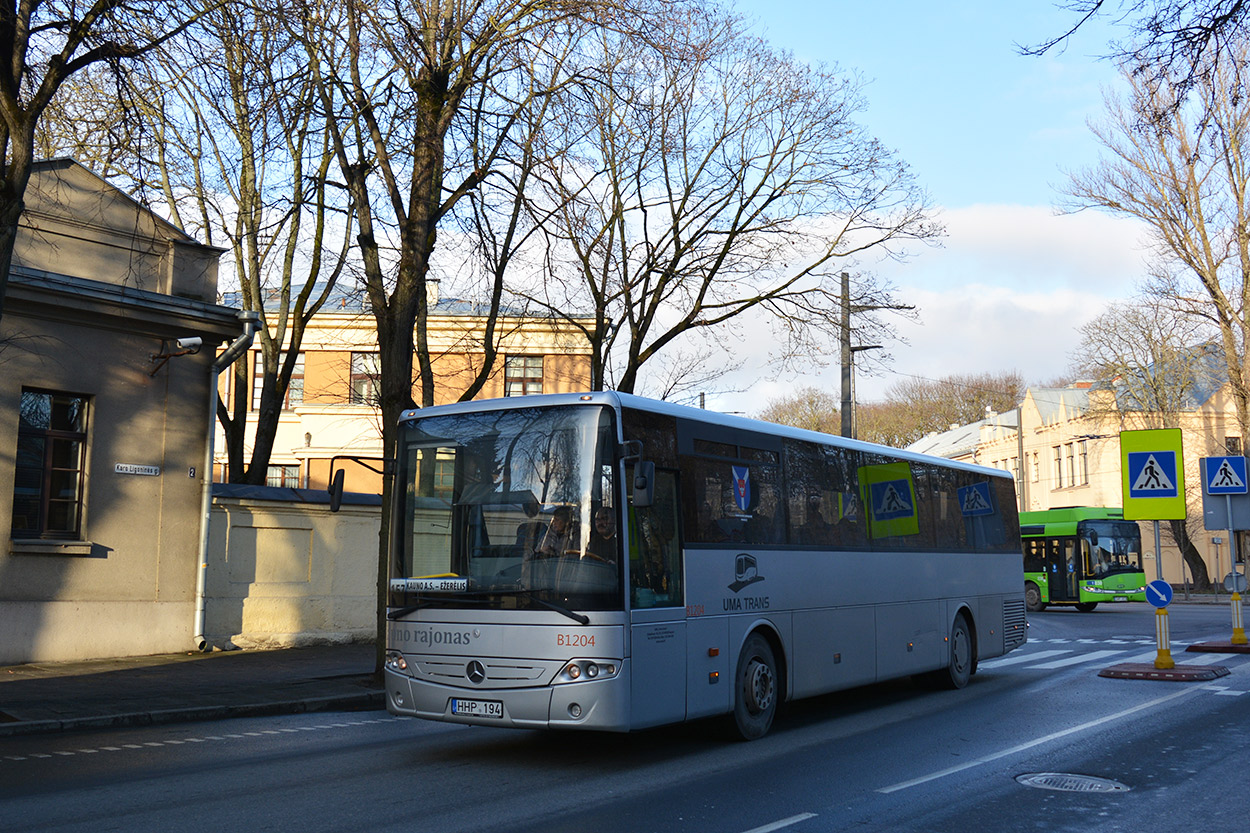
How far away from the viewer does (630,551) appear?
8.96 m

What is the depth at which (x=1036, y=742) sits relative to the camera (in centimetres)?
992

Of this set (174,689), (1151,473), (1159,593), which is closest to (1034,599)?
(1151,473)

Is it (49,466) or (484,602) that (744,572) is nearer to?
(484,602)

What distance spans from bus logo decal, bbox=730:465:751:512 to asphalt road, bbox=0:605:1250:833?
2.01m

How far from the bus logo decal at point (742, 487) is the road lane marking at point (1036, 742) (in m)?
2.93

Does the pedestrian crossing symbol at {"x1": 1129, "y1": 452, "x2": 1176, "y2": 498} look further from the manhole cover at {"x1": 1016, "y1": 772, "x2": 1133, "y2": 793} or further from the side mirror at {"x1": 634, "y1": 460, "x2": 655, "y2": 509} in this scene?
the side mirror at {"x1": 634, "y1": 460, "x2": 655, "y2": 509}

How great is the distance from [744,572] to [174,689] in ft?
24.1

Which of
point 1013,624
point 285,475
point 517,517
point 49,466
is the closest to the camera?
point 517,517

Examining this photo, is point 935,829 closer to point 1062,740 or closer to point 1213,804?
point 1213,804

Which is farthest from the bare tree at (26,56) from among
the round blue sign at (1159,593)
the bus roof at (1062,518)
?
the bus roof at (1062,518)

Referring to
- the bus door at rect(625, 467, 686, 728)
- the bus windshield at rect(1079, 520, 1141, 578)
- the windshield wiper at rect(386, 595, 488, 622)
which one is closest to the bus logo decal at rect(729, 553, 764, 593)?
the bus door at rect(625, 467, 686, 728)

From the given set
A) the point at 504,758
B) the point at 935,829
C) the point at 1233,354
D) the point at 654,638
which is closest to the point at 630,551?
Answer: the point at 654,638

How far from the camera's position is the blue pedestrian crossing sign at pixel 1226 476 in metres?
18.7

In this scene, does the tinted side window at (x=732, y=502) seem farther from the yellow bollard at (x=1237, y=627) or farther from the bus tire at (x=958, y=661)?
the yellow bollard at (x=1237, y=627)
